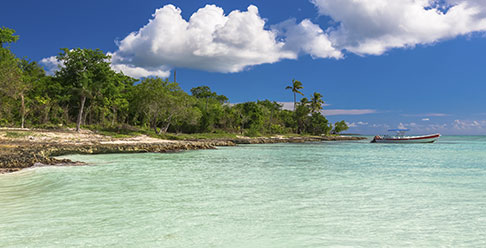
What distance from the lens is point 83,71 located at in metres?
39.1

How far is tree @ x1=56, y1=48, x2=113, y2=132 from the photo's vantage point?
38.3 metres

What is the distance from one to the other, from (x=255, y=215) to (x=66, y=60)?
127 feet

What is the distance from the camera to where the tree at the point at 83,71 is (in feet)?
126

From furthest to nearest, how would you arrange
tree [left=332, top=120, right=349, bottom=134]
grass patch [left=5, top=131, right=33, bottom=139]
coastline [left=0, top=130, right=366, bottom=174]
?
tree [left=332, top=120, right=349, bottom=134] < grass patch [left=5, top=131, right=33, bottom=139] < coastline [left=0, top=130, right=366, bottom=174]

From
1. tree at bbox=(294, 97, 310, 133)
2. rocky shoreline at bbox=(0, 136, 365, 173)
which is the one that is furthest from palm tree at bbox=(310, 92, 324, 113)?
rocky shoreline at bbox=(0, 136, 365, 173)

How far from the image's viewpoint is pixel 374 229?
22.5ft

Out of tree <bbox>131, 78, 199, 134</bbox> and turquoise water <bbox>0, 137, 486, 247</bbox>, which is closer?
turquoise water <bbox>0, 137, 486, 247</bbox>

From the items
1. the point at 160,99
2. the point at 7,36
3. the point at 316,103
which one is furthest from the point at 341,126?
the point at 7,36

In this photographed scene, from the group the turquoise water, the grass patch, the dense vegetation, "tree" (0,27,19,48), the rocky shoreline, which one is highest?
"tree" (0,27,19,48)

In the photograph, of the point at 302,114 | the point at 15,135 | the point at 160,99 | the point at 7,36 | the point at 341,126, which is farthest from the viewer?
the point at 341,126

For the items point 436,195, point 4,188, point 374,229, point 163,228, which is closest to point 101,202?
point 163,228

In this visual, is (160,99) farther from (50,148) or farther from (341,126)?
(341,126)

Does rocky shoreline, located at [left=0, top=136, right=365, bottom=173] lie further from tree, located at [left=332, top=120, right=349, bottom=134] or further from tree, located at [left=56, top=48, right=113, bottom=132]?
tree, located at [left=332, top=120, right=349, bottom=134]

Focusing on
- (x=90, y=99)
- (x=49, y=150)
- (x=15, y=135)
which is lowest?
(x=49, y=150)
